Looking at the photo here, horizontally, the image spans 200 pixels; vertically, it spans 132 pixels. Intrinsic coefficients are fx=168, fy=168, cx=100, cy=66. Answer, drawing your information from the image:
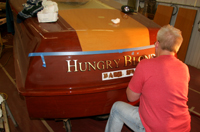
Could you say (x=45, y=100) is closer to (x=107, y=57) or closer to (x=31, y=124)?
(x=107, y=57)

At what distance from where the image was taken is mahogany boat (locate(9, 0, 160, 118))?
1.35 meters

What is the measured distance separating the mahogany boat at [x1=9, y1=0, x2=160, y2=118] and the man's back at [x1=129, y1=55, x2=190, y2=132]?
0.36m

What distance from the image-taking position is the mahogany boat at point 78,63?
1350 mm

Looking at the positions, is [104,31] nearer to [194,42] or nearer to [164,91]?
[164,91]

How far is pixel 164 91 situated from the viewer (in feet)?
3.56

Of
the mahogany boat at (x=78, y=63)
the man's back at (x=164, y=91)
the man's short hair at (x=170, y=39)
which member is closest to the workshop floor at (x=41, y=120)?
the mahogany boat at (x=78, y=63)

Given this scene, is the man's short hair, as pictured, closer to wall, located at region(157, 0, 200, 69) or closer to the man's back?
the man's back

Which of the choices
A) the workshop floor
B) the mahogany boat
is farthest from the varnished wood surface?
the workshop floor

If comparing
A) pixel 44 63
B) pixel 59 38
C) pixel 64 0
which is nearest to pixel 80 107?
pixel 44 63

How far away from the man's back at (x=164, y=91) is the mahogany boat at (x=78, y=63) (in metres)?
0.36

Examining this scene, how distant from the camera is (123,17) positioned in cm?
190

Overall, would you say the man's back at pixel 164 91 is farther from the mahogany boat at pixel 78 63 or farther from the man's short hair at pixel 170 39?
the mahogany boat at pixel 78 63

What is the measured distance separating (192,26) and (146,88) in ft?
9.87

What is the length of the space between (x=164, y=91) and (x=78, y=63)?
2.25 ft
